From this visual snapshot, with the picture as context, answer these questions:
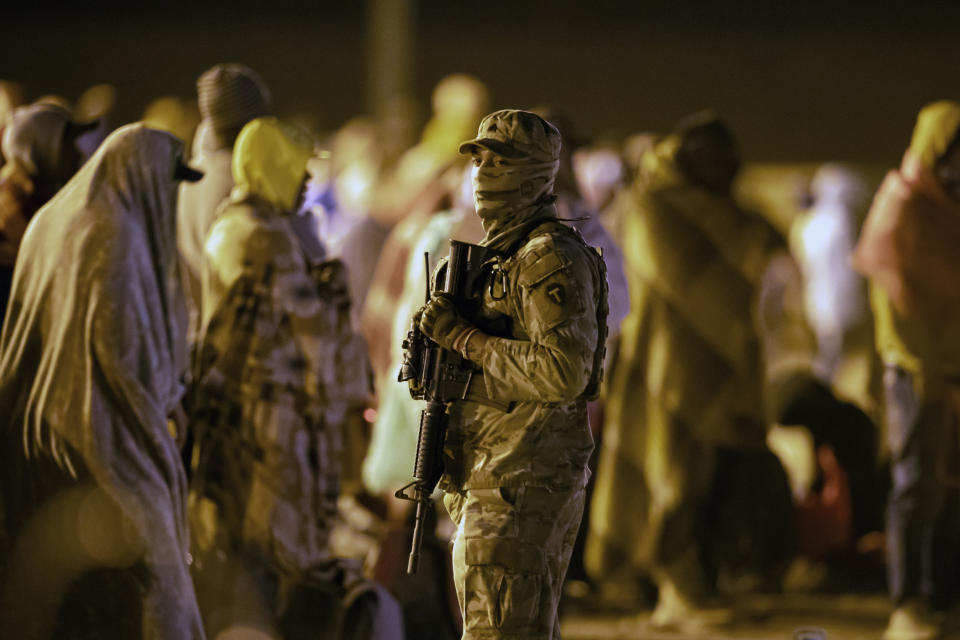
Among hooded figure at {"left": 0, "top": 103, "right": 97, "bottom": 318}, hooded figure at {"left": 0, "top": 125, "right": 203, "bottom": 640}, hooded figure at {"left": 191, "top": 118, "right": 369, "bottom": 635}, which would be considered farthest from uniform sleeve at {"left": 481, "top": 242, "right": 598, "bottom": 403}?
hooded figure at {"left": 0, "top": 103, "right": 97, "bottom": 318}

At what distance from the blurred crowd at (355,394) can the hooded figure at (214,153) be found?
14 millimetres

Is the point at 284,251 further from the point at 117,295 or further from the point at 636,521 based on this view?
the point at 636,521

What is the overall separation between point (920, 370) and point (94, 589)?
3.97m

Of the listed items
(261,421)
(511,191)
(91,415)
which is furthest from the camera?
(261,421)

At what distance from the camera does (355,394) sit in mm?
7062

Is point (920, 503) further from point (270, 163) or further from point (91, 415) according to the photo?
point (91, 415)

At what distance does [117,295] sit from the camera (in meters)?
5.91

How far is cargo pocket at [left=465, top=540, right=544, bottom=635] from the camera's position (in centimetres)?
488

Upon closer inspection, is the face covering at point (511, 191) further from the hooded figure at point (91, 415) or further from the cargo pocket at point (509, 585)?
the hooded figure at point (91, 415)

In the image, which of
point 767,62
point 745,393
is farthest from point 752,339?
point 767,62

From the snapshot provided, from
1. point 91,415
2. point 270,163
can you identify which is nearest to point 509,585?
point 91,415

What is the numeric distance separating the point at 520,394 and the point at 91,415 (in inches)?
65.8

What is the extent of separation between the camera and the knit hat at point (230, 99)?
8.03 m

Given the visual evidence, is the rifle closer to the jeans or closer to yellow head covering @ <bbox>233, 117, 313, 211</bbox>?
yellow head covering @ <bbox>233, 117, 313, 211</bbox>
